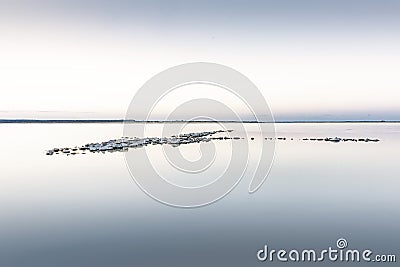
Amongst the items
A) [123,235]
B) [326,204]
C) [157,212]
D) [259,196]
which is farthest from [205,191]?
[123,235]

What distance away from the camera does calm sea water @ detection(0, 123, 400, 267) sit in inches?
170

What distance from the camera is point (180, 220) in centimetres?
570

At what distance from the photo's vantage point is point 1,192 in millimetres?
7578

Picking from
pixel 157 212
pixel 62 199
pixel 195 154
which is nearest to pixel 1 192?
pixel 62 199

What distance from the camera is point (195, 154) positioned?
14.3 meters

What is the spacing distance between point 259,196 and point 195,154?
7218 millimetres

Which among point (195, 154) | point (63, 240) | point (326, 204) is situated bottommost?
point (63, 240)

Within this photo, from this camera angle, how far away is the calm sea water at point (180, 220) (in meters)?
4.32

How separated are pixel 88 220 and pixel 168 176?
3.95m

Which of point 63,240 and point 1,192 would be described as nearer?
point 63,240

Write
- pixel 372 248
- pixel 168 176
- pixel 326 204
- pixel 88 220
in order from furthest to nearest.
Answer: pixel 168 176 < pixel 326 204 < pixel 88 220 < pixel 372 248

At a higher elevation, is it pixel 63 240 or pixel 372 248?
pixel 372 248

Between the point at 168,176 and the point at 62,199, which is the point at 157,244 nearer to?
the point at 62,199

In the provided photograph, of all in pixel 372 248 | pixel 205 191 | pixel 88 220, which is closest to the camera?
pixel 372 248
